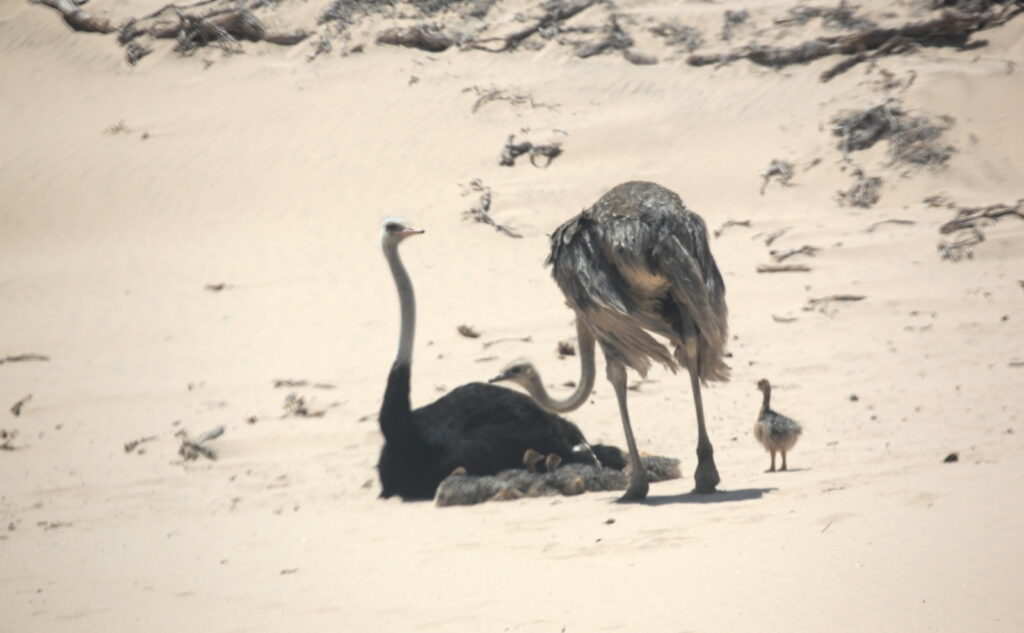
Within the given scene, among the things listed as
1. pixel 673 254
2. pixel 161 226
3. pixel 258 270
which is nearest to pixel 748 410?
pixel 673 254

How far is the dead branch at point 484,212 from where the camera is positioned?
52.7 feet

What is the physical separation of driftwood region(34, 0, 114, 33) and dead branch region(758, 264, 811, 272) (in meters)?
18.4

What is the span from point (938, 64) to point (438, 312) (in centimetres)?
1062

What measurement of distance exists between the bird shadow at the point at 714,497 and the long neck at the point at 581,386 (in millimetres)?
796

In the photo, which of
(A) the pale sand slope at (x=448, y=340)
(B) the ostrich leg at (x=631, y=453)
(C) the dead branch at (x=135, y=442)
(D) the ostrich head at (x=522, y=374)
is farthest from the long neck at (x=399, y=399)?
(C) the dead branch at (x=135, y=442)

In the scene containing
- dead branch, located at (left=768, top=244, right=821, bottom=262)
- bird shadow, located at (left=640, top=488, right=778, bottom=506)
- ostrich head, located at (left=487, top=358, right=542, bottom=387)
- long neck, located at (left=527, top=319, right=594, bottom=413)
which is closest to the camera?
bird shadow, located at (left=640, top=488, right=778, bottom=506)

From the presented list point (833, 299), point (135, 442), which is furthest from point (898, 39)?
point (135, 442)

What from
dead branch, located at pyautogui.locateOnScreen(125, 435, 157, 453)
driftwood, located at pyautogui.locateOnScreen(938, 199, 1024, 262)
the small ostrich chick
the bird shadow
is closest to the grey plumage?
the small ostrich chick

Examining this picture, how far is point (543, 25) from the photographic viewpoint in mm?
23156

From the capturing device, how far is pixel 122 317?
1400 cm

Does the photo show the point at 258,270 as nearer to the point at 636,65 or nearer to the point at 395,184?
the point at 395,184

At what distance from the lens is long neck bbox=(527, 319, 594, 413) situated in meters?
7.16

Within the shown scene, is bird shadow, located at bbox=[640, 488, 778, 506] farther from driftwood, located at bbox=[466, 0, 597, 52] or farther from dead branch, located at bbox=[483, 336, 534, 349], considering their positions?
driftwood, located at bbox=[466, 0, 597, 52]

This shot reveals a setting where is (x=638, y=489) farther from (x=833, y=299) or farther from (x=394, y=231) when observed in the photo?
(x=833, y=299)
